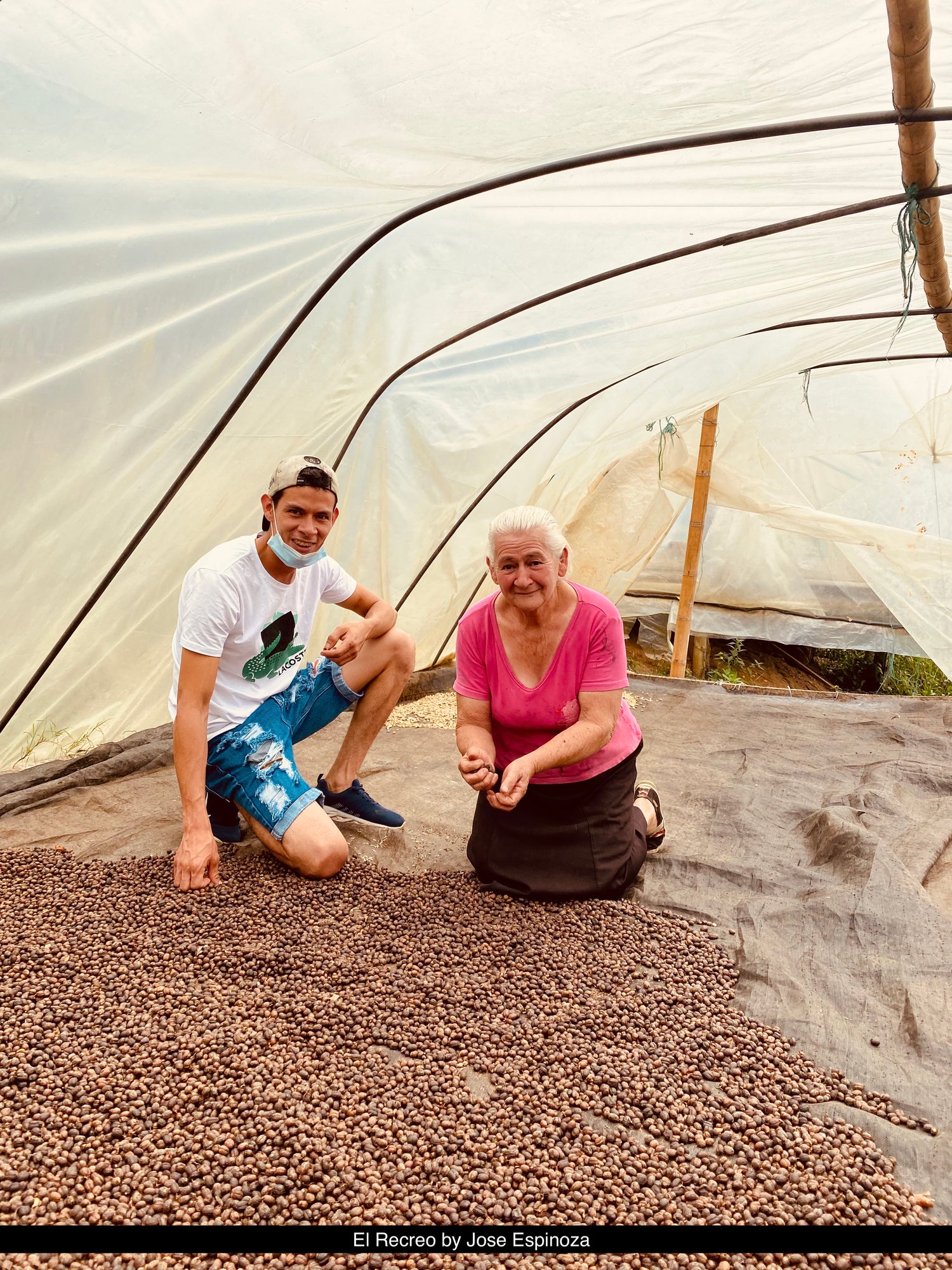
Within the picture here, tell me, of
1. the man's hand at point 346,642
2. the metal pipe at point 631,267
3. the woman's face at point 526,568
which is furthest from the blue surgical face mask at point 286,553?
the metal pipe at point 631,267

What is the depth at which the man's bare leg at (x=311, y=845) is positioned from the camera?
9.14 ft

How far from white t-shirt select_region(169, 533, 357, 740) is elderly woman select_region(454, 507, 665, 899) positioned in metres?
0.61

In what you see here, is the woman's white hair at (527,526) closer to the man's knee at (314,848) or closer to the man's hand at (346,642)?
the man's hand at (346,642)

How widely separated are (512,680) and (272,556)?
0.85m

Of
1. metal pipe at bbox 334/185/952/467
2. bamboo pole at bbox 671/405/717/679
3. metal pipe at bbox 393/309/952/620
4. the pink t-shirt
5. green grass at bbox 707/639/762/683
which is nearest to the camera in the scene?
the pink t-shirt

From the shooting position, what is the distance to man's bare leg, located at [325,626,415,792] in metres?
3.26

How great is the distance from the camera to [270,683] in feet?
9.82

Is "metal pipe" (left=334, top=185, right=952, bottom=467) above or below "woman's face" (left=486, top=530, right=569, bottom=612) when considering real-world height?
above

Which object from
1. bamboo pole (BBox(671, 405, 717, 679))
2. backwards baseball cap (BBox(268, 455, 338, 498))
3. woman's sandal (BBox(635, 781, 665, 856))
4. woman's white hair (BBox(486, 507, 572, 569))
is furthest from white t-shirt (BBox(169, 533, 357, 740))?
bamboo pole (BBox(671, 405, 717, 679))

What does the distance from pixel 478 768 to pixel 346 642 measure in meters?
0.76

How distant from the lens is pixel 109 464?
321cm

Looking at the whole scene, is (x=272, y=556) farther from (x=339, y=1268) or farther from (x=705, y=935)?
(x=339, y=1268)

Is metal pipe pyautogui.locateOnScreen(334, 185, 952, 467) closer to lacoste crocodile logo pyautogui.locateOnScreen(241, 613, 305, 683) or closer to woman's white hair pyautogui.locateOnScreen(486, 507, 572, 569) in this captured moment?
lacoste crocodile logo pyautogui.locateOnScreen(241, 613, 305, 683)

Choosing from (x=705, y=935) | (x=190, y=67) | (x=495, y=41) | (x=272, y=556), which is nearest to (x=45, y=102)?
(x=190, y=67)
